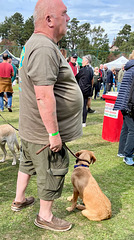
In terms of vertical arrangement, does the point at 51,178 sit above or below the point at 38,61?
below

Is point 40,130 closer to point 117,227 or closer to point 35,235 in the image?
point 35,235

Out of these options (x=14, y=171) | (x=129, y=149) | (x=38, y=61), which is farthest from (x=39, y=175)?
(x=129, y=149)

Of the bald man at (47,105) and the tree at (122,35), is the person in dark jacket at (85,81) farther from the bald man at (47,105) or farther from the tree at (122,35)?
the tree at (122,35)

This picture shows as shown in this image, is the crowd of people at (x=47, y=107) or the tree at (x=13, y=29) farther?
the tree at (x=13, y=29)

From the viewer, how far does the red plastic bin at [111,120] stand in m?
5.78

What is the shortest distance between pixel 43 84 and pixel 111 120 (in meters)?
4.11

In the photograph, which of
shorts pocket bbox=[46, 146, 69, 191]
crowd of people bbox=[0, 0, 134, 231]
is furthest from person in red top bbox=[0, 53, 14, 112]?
shorts pocket bbox=[46, 146, 69, 191]

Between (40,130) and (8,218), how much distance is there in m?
1.21

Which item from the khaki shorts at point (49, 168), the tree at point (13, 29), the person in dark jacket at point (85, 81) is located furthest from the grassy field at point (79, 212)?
the tree at point (13, 29)

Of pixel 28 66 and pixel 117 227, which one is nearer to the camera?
pixel 28 66

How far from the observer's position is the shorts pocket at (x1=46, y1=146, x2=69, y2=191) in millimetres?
2393

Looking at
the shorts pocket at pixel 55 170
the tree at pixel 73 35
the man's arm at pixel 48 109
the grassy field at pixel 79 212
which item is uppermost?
the tree at pixel 73 35

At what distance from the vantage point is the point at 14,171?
4133mm

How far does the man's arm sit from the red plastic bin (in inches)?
148
